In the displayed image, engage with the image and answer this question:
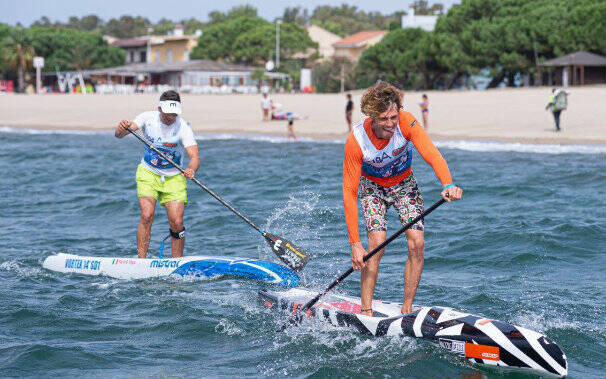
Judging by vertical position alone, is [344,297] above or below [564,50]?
below

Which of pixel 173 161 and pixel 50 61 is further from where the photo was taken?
pixel 50 61

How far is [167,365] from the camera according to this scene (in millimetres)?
7418

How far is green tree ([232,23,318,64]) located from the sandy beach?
34.5 metres

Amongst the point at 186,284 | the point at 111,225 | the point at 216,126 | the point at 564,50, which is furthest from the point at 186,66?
the point at 186,284

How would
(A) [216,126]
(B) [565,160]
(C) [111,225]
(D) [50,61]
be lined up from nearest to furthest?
(C) [111,225] → (B) [565,160] → (A) [216,126] → (D) [50,61]

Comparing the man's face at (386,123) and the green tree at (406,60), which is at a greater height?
the green tree at (406,60)

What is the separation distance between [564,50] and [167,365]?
49033 mm

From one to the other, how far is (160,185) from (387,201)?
3.66 metres

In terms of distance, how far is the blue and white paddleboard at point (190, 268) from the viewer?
987 cm

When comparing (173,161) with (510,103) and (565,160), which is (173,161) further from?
(510,103)

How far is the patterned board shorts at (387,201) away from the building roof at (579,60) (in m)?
42.5

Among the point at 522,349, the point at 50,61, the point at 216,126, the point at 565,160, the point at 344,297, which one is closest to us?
the point at 522,349

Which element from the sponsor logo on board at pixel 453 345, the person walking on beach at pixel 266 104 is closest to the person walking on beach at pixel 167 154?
the sponsor logo on board at pixel 453 345

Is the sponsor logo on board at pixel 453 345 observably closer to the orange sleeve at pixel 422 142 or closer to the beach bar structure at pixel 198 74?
the orange sleeve at pixel 422 142
